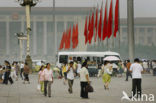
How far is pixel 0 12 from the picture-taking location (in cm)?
13325

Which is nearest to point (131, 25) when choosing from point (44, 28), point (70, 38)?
point (70, 38)

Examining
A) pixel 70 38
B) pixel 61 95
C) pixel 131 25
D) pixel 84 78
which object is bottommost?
pixel 61 95

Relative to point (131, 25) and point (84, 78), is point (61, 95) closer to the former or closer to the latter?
point (84, 78)

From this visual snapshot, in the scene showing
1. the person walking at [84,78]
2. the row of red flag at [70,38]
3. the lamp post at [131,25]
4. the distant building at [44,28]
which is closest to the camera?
the person walking at [84,78]

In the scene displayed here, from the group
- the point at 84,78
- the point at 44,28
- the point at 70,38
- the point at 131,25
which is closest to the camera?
the point at 84,78

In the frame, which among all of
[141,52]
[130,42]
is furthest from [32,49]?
[130,42]

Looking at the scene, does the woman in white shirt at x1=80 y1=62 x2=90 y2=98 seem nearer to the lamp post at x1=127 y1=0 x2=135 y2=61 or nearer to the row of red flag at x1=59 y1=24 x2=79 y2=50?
the lamp post at x1=127 y1=0 x2=135 y2=61

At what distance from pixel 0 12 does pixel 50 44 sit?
18318 mm

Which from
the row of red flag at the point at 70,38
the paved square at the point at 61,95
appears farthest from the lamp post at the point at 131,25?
the row of red flag at the point at 70,38

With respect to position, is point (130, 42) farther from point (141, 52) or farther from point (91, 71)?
point (141, 52)

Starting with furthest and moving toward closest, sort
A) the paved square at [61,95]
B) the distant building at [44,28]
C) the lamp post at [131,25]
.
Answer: the distant building at [44,28] < the lamp post at [131,25] < the paved square at [61,95]

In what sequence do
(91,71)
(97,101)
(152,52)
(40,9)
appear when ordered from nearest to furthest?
(97,101) < (91,71) < (152,52) < (40,9)

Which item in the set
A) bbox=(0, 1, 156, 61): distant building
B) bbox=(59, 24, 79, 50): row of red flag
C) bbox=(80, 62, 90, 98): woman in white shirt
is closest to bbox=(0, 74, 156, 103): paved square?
bbox=(80, 62, 90, 98): woman in white shirt

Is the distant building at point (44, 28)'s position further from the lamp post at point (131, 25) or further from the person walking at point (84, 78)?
the person walking at point (84, 78)
